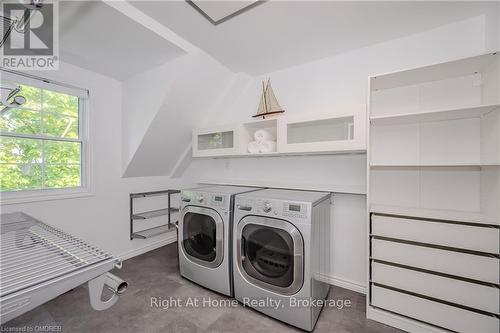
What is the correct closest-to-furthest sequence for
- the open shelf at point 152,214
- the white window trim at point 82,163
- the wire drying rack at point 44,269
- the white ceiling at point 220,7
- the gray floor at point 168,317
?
1. the wire drying rack at point 44,269
2. the white ceiling at point 220,7
3. the gray floor at point 168,317
4. the white window trim at point 82,163
5. the open shelf at point 152,214

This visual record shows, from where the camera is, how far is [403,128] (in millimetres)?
1825

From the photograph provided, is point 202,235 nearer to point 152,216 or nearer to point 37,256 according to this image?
point 152,216

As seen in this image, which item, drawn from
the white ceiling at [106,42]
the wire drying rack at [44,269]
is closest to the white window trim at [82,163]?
the white ceiling at [106,42]

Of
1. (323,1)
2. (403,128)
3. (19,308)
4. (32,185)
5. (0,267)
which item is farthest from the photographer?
(32,185)

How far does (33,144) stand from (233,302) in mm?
2415

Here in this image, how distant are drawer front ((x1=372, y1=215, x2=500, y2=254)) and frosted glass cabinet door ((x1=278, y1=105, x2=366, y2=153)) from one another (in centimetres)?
60

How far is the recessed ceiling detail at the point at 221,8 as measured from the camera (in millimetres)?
1487

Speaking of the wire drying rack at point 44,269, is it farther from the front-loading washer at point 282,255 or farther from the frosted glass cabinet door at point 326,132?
the frosted glass cabinet door at point 326,132

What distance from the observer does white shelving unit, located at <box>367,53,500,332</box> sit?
54.8 inches

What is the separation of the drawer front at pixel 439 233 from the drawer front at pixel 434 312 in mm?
413

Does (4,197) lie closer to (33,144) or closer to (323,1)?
(33,144)

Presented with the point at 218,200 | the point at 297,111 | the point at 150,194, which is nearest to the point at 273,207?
the point at 218,200

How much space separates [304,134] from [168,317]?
6.30 feet

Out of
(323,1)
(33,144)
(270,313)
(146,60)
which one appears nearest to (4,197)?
(33,144)
